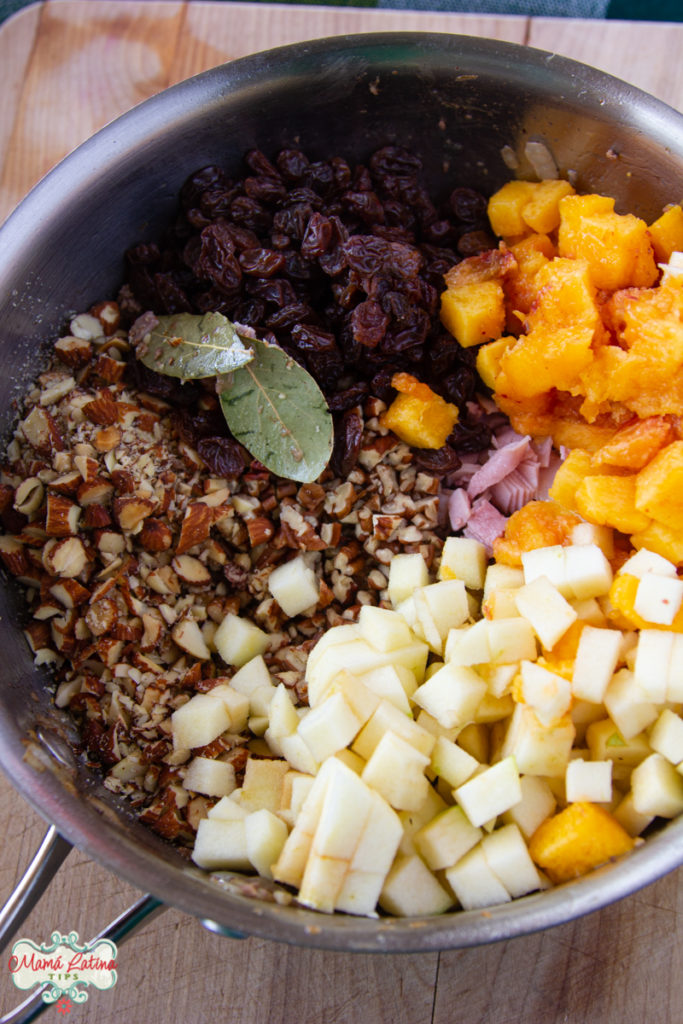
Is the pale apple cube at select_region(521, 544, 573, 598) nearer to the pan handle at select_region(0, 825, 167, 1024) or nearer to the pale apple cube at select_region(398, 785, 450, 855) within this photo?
the pale apple cube at select_region(398, 785, 450, 855)

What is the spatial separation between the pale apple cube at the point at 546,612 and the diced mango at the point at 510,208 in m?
0.82

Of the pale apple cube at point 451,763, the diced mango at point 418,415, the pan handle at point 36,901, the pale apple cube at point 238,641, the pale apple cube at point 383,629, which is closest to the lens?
the pan handle at point 36,901

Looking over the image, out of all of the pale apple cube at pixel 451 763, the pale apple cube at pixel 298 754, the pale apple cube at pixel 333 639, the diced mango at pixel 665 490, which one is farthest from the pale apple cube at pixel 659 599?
the pale apple cube at pixel 298 754

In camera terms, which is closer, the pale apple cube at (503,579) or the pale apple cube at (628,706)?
the pale apple cube at (628,706)

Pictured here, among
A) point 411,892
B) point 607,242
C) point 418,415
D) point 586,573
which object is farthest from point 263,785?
point 607,242

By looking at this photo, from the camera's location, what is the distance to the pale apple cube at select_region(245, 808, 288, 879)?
50.0 inches

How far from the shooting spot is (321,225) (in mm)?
1613

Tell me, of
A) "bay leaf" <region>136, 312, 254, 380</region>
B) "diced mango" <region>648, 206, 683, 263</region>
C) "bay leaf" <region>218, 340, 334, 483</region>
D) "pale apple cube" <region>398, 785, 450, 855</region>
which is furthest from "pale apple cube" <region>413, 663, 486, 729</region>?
"diced mango" <region>648, 206, 683, 263</region>

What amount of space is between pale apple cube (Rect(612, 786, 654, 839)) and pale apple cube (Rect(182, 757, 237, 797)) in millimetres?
646

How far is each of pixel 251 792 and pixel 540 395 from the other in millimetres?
940

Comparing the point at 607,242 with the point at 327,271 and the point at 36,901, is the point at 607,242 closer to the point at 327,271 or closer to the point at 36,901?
the point at 327,271

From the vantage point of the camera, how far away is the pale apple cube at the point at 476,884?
1.24 m

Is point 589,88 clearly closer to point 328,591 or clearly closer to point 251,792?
point 328,591

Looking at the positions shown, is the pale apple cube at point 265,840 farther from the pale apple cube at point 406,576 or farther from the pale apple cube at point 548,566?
the pale apple cube at point 548,566
